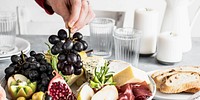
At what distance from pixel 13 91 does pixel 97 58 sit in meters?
0.26

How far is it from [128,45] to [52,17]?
1019 mm

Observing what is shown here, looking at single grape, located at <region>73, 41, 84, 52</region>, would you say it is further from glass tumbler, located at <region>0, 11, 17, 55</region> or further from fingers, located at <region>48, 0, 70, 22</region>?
glass tumbler, located at <region>0, 11, 17, 55</region>

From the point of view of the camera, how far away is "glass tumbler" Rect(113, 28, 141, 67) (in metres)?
1.48

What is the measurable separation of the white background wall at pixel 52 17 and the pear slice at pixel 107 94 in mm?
1260

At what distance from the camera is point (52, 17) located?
2.43m

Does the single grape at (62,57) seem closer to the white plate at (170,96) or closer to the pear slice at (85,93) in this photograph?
the pear slice at (85,93)

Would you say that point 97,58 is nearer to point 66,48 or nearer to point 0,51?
point 66,48

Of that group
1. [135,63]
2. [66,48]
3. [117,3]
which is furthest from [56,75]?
[117,3]

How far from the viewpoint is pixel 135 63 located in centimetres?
149

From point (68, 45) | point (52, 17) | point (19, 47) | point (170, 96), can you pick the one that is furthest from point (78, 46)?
point (52, 17)

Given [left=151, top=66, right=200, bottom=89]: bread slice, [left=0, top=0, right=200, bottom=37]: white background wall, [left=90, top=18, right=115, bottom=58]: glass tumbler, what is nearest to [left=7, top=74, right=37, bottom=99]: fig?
[left=151, top=66, right=200, bottom=89]: bread slice

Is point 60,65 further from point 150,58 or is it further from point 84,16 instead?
point 150,58

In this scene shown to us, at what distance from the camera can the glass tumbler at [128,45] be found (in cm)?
148

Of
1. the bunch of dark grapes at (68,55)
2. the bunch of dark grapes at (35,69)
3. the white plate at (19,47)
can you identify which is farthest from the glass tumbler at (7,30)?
the bunch of dark grapes at (68,55)
